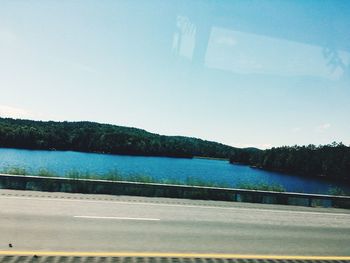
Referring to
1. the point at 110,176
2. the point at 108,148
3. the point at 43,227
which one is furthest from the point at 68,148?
the point at 43,227

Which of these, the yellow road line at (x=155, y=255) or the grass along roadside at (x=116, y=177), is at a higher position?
the grass along roadside at (x=116, y=177)

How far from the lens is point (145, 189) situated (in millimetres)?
17188

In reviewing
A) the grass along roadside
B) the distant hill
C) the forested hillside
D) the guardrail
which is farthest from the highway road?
the distant hill

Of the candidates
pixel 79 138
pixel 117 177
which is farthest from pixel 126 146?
pixel 117 177

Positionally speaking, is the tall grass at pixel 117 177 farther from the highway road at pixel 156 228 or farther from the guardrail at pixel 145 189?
the highway road at pixel 156 228

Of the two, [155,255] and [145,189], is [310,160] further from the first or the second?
[155,255]

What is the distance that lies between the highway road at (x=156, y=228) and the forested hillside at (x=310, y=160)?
12029 centimetres

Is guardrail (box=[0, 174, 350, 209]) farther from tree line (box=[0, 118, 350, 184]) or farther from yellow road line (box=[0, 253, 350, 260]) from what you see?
tree line (box=[0, 118, 350, 184])

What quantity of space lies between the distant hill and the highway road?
141489 millimetres

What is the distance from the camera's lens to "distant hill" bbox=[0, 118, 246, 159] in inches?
5768

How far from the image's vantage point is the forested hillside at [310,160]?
5054 inches

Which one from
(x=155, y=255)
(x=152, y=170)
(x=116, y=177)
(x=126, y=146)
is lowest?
(x=155, y=255)

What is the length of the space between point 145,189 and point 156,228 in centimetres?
768

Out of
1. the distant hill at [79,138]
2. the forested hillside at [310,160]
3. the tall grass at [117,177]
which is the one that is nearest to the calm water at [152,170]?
the tall grass at [117,177]
